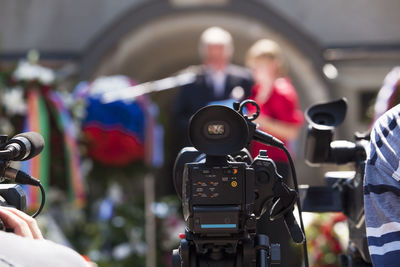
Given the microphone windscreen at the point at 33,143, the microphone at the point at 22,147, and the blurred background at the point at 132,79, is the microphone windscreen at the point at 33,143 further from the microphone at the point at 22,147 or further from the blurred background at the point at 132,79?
the blurred background at the point at 132,79

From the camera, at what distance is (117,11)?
9.73 meters

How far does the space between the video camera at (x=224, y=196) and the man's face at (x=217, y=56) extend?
3.23m

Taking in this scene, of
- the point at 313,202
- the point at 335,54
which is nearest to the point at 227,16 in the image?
the point at 335,54

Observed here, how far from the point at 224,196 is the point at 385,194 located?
44 centimetres

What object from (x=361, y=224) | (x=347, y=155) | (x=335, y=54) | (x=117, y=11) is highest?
(x=117, y=11)

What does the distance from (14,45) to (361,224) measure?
7.62 metres

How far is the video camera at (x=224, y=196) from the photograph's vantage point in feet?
7.57

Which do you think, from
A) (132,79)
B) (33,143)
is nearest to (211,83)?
(132,79)

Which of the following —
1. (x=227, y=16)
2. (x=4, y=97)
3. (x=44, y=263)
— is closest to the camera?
(x=44, y=263)

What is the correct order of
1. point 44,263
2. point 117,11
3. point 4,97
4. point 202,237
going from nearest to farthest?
1. point 44,263
2. point 202,237
3. point 4,97
4. point 117,11

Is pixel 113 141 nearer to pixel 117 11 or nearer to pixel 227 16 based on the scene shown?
pixel 227 16

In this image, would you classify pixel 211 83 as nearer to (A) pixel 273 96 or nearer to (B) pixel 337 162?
(A) pixel 273 96

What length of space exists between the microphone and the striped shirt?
0.99m

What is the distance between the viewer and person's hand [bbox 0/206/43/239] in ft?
6.30
